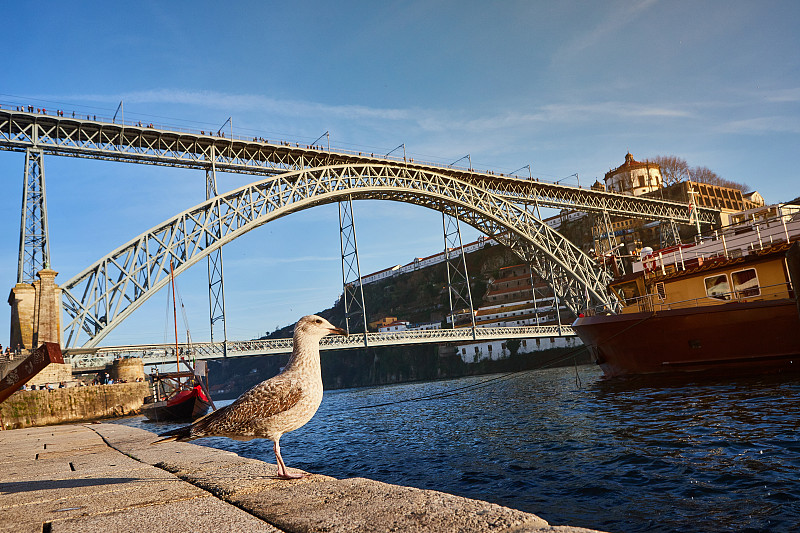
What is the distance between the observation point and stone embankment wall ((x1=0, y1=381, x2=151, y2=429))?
2405 cm

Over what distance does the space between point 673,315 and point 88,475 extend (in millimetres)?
15905

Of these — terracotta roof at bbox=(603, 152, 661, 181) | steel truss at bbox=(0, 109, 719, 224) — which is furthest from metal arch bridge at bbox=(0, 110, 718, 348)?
terracotta roof at bbox=(603, 152, 661, 181)

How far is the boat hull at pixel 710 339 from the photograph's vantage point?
48.4 ft

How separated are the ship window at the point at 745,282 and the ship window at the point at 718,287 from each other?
249 millimetres

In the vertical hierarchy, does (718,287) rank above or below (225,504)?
above

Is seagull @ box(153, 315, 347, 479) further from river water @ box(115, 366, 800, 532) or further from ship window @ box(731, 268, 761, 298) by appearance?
ship window @ box(731, 268, 761, 298)

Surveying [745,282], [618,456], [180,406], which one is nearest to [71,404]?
[180,406]

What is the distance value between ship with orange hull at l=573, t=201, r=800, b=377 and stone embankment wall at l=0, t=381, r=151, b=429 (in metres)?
23.8

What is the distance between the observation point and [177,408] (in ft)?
76.1

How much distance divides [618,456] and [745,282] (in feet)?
40.2

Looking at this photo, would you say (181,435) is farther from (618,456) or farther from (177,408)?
(177,408)

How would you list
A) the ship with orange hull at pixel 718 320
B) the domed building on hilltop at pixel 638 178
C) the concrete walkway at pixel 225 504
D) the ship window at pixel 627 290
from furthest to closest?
the domed building on hilltop at pixel 638 178 < the ship window at pixel 627 290 < the ship with orange hull at pixel 718 320 < the concrete walkway at pixel 225 504

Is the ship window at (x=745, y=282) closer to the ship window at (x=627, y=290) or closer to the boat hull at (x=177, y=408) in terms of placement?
the ship window at (x=627, y=290)

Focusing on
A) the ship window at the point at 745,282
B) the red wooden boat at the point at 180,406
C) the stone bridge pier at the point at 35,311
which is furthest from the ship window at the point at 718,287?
the stone bridge pier at the point at 35,311
